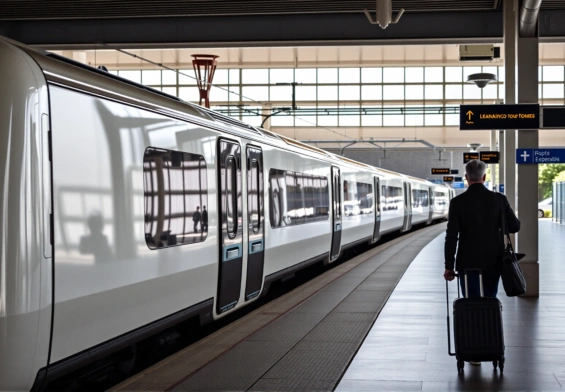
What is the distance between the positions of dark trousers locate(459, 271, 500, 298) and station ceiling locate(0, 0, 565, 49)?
8.14 metres

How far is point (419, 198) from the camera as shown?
4062 cm

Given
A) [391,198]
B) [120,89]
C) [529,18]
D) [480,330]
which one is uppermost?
[529,18]

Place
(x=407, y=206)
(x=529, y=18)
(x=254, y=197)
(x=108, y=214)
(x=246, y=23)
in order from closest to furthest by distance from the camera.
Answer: (x=108, y=214), (x=254, y=197), (x=529, y=18), (x=246, y=23), (x=407, y=206)

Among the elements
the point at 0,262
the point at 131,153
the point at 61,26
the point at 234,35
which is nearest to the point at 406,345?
the point at 131,153

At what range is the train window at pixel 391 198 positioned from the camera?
28386mm

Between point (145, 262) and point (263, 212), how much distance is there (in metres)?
4.25

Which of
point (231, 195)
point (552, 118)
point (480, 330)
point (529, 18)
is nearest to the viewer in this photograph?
point (480, 330)

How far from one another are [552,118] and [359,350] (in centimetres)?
555

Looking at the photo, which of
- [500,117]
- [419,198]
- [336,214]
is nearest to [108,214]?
[500,117]

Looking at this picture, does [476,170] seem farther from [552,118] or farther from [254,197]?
[552,118]

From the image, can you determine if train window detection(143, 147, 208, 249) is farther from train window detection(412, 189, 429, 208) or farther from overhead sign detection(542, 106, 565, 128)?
train window detection(412, 189, 429, 208)

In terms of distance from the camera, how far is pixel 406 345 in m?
8.08

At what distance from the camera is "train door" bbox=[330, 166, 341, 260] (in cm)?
1761

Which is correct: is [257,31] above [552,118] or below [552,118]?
above
